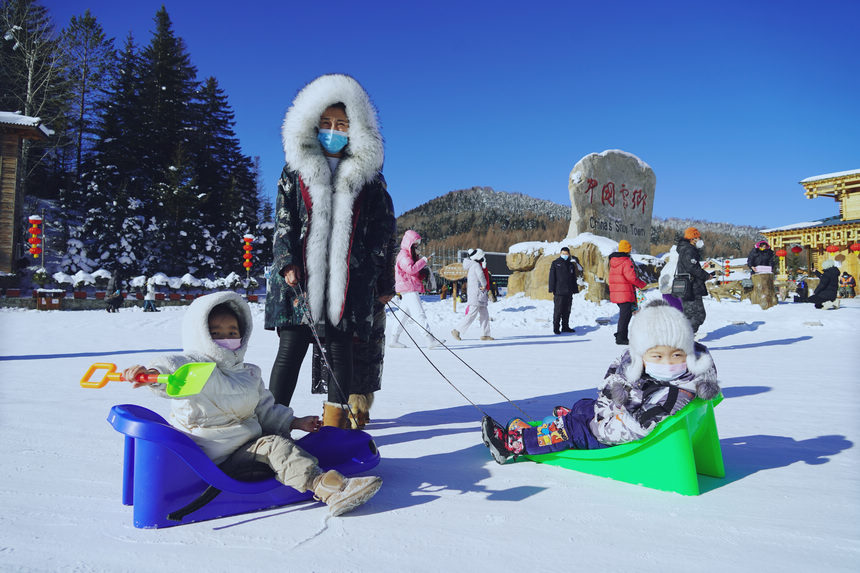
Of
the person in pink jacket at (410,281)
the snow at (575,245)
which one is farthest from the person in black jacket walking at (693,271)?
the snow at (575,245)

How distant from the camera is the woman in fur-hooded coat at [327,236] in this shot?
261 centimetres

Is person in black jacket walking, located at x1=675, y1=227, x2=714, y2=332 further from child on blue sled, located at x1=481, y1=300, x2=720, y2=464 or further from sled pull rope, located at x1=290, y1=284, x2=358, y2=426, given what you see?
sled pull rope, located at x1=290, y1=284, x2=358, y2=426

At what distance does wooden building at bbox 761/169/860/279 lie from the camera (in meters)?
22.0

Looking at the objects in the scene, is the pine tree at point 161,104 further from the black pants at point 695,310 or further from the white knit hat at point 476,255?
the black pants at point 695,310

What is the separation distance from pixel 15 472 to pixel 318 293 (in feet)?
4.70

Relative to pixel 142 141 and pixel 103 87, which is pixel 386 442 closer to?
pixel 142 141

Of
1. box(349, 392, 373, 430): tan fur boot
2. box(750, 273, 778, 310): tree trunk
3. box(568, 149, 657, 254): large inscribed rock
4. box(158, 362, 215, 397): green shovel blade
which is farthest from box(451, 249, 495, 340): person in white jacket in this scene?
box(568, 149, 657, 254): large inscribed rock

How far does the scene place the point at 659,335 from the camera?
Result: 217cm

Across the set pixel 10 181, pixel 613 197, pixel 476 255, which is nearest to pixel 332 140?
pixel 476 255

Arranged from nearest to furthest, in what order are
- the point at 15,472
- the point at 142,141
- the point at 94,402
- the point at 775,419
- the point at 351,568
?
the point at 351,568 → the point at 15,472 → the point at 775,419 → the point at 94,402 → the point at 142,141

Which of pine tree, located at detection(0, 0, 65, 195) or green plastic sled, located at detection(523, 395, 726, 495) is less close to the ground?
pine tree, located at detection(0, 0, 65, 195)

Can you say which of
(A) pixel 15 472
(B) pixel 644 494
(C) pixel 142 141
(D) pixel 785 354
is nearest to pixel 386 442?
(B) pixel 644 494

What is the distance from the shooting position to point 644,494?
6.64ft

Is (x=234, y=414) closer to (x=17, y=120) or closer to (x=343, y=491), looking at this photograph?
(x=343, y=491)
